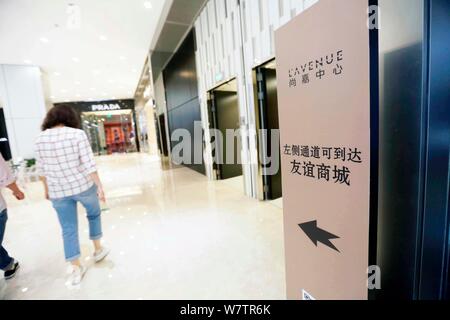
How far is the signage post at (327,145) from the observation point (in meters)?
0.98

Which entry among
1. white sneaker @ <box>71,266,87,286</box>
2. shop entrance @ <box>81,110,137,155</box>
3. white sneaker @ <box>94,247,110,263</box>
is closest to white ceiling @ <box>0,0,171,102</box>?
white sneaker @ <box>94,247,110,263</box>

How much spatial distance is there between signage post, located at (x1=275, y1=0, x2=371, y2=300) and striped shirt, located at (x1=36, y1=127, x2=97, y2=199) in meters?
1.67

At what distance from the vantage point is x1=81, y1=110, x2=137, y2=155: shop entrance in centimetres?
1856

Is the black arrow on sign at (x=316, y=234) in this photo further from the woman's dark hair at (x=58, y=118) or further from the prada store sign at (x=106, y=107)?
the prada store sign at (x=106, y=107)

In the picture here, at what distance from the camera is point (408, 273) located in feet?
3.76

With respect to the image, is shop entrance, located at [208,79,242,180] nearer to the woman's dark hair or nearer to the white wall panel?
the woman's dark hair

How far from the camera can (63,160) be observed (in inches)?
73.3

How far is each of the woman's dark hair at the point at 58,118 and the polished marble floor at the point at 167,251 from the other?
142 centimetres

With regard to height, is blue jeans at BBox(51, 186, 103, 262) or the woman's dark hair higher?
the woman's dark hair

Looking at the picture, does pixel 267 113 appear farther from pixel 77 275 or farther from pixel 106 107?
pixel 106 107

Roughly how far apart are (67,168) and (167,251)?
1293 millimetres
